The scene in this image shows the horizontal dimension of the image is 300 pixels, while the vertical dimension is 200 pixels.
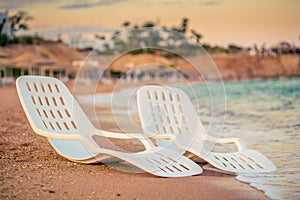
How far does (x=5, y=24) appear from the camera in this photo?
46.9 metres

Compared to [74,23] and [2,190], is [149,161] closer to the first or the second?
[2,190]

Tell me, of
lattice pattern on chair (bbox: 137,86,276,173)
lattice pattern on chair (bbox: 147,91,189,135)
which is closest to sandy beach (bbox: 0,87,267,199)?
lattice pattern on chair (bbox: 137,86,276,173)

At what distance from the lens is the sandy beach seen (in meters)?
4.43

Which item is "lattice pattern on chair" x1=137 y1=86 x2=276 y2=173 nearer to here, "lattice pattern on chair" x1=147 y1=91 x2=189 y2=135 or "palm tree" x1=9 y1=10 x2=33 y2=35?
"lattice pattern on chair" x1=147 y1=91 x2=189 y2=135

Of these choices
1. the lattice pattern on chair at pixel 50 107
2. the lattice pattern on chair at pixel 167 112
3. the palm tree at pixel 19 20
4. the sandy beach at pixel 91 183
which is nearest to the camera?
the sandy beach at pixel 91 183

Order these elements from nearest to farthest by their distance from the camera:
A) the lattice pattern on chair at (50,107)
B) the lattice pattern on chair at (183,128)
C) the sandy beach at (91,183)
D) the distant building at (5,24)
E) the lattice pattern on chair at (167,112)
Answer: the sandy beach at (91,183) → the lattice pattern on chair at (50,107) → the lattice pattern on chair at (183,128) → the lattice pattern on chair at (167,112) → the distant building at (5,24)

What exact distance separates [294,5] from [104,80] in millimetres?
17800

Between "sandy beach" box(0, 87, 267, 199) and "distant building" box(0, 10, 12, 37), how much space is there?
38116 millimetres

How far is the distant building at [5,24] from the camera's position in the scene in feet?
142

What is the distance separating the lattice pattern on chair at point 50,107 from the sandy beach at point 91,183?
36 centimetres

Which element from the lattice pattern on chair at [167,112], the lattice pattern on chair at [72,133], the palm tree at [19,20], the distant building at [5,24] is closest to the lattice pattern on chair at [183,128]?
the lattice pattern on chair at [167,112]

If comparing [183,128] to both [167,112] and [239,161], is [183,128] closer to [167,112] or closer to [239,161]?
[167,112]

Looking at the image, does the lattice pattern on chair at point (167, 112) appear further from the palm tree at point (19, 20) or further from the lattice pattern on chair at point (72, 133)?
the palm tree at point (19, 20)

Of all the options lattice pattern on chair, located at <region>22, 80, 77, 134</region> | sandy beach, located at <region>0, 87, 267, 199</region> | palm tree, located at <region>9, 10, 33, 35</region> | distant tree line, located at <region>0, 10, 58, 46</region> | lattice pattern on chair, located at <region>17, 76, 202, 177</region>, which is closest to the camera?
sandy beach, located at <region>0, 87, 267, 199</region>
